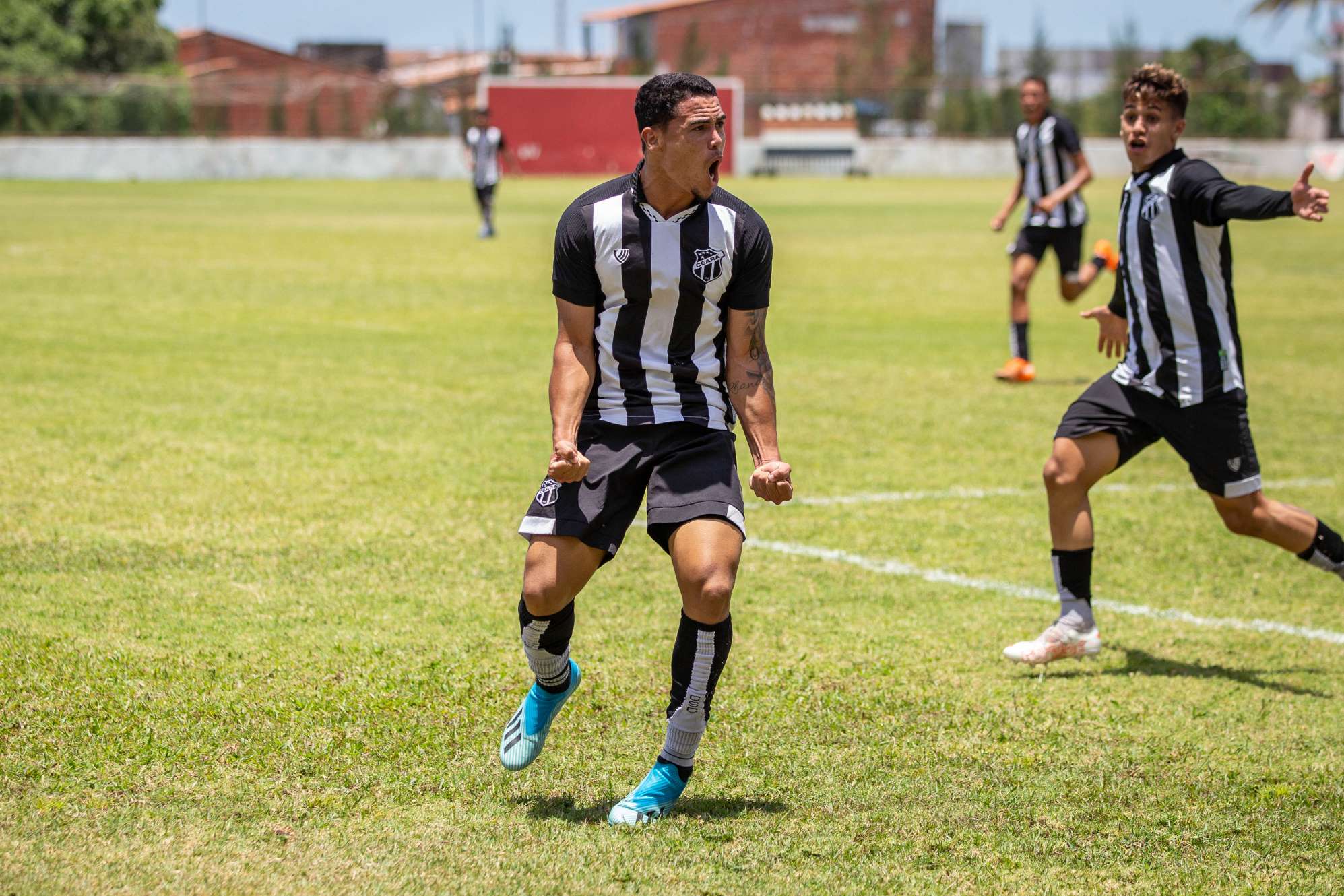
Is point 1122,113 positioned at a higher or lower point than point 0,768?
higher

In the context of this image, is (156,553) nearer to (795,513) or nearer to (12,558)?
(12,558)

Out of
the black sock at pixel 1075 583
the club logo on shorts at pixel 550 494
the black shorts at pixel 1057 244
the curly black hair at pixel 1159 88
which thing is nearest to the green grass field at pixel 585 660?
the black sock at pixel 1075 583

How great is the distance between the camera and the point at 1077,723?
5398mm

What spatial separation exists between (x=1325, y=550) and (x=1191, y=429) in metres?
0.81

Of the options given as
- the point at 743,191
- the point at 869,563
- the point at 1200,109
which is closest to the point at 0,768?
the point at 869,563

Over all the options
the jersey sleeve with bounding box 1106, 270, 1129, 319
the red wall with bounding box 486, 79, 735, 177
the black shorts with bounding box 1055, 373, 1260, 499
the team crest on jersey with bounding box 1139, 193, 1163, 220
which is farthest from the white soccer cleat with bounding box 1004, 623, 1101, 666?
the red wall with bounding box 486, 79, 735, 177

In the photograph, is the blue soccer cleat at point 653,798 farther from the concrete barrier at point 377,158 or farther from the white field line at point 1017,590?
the concrete barrier at point 377,158

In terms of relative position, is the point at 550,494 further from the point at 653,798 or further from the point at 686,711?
the point at 653,798

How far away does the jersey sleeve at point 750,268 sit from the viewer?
179 inches

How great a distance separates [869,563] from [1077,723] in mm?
2123

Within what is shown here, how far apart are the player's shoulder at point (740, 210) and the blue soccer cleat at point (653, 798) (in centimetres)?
159

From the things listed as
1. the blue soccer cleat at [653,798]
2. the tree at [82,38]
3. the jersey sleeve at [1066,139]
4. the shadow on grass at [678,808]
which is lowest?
the shadow on grass at [678,808]

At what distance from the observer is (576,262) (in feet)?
14.8

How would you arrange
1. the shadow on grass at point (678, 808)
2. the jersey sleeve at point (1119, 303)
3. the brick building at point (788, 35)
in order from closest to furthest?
the shadow on grass at point (678, 808) → the jersey sleeve at point (1119, 303) → the brick building at point (788, 35)
